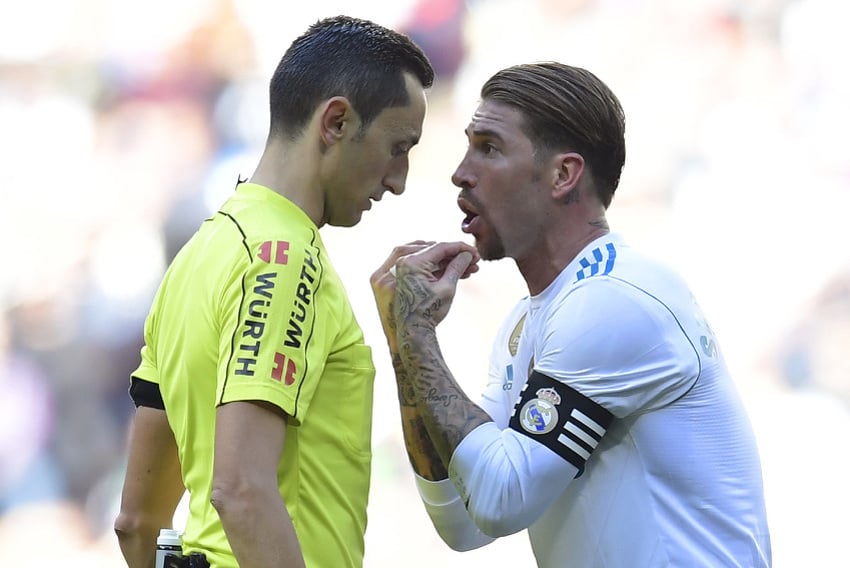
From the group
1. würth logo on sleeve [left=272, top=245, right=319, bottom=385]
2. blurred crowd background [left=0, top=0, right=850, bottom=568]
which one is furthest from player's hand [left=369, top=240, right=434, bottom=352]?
blurred crowd background [left=0, top=0, right=850, bottom=568]

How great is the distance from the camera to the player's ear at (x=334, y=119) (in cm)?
164

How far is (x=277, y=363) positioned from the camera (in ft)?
4.65

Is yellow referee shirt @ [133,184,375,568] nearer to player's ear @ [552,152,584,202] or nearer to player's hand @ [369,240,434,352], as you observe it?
A: player's hand @ [369,240,434,352]

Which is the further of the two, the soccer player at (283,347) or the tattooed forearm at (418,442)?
the tattooed forearm at (418,442)

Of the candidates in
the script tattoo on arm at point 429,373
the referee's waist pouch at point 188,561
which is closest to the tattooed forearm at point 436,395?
the script tattoo on arm at point 429,373

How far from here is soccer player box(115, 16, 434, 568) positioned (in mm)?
1404

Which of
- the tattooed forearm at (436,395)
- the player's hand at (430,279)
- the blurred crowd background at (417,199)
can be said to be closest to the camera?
the tattooed forearm at (436,395)

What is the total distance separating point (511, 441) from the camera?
1.72 meters

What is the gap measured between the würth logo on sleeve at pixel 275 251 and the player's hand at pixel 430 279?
483 mm

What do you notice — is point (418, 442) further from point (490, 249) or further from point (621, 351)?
point (621, 351)

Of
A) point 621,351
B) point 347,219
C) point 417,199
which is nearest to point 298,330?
point 347,219

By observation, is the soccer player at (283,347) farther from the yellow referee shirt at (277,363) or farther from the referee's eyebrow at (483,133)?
the referee's eyebrow at (483,133)

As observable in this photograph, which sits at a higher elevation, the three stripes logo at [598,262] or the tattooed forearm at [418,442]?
the three stripes logo at [598,262]

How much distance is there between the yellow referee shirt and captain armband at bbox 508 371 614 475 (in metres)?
0.28
